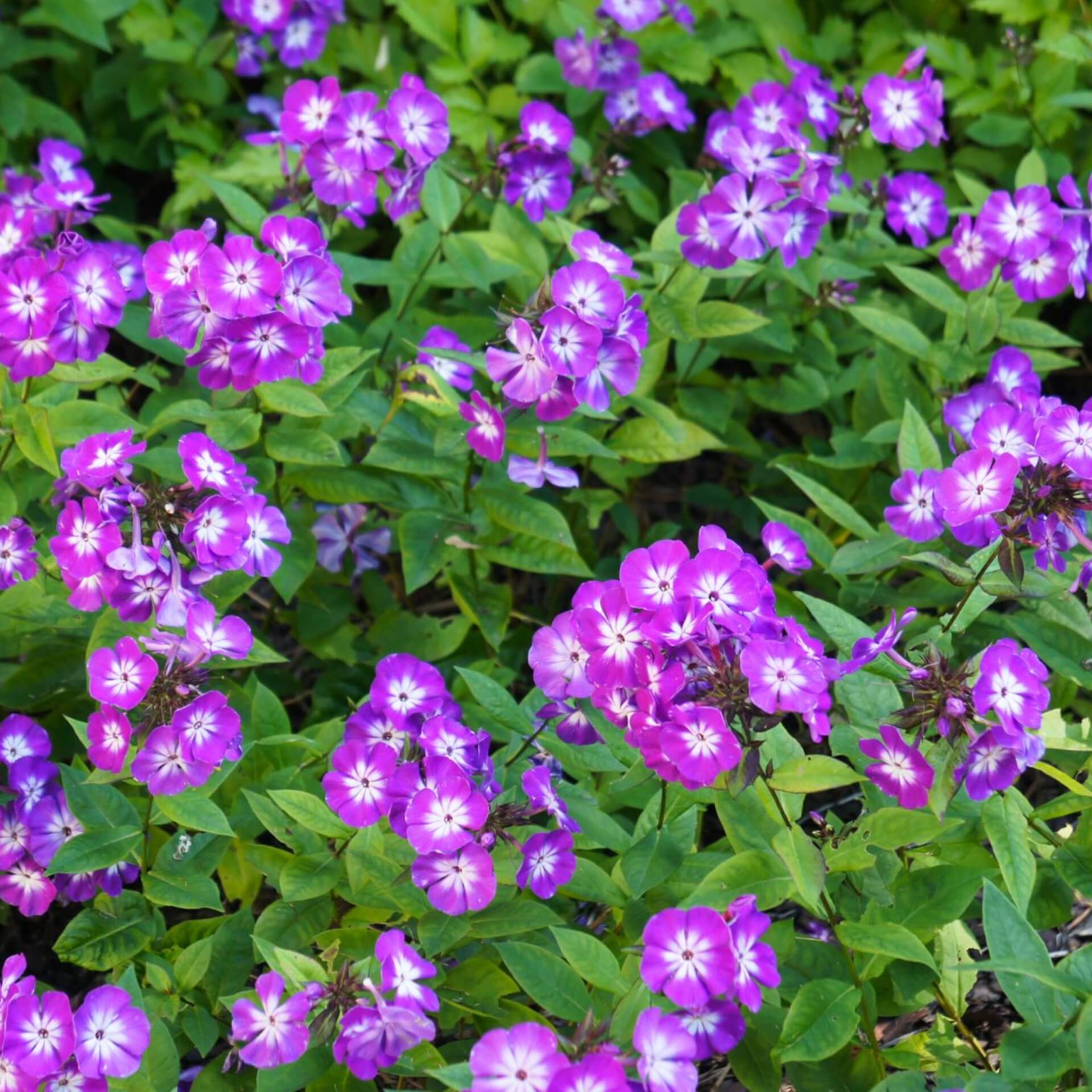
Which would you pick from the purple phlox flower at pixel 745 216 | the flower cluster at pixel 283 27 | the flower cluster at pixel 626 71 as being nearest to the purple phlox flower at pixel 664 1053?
the purple phlox flower at pixel 745 216

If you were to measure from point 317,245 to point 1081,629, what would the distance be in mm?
1682

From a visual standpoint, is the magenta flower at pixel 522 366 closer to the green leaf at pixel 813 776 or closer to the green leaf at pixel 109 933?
the green leaf at pixel 813 776

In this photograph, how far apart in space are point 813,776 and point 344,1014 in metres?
0.79

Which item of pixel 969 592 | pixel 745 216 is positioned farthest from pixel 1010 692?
pixel 745 216

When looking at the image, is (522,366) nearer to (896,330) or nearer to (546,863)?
(546,863)

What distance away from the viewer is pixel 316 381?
2.80 metres

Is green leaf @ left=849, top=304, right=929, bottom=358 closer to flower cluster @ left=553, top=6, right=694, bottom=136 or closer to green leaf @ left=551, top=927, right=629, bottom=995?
flower cluster @ left=553, top=6, right=694, bottom=136

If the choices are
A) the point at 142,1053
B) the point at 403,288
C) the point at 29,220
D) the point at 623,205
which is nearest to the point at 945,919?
the point at 142,1053

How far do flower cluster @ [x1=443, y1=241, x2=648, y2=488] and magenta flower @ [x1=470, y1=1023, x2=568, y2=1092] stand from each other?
3.85 feet

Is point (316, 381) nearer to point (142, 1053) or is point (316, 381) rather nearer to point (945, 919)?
point (142, 1053)

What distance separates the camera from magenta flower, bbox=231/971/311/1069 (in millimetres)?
1939

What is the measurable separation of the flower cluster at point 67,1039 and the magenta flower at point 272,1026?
23 cm

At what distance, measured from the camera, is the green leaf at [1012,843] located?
2146 millimetres

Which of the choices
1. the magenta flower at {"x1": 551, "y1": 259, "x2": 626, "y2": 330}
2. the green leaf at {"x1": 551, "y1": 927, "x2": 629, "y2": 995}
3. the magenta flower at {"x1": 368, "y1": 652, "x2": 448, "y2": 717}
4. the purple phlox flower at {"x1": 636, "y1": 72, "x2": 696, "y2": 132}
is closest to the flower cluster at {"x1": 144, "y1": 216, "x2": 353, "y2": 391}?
the magenta flower at {"x1": 551, "y1": 259, "x2": 626, "y2": 330}
